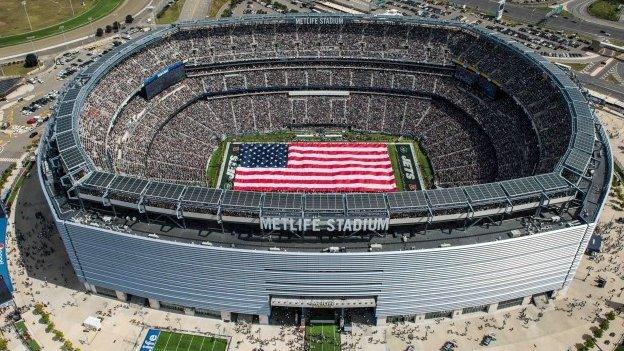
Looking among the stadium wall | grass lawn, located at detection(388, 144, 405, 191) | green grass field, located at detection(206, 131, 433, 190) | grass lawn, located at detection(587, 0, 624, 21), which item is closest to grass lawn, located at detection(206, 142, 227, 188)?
green grass field, located at detection(206, 131, 433, 190)

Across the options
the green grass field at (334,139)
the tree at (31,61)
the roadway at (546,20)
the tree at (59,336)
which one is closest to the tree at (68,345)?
the tree at (59,336)

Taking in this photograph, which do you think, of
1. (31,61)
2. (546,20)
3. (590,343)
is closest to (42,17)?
(31,61)

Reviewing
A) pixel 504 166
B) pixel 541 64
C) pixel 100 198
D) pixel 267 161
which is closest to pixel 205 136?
pixel 267 161

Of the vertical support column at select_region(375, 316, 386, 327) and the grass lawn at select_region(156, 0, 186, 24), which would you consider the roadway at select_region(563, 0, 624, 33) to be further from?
the vertical support column at select_region(375, 316, 386, 327)

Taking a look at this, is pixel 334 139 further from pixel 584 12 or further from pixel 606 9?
pixel 606 9

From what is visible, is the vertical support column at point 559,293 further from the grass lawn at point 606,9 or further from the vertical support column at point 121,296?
the grass lawn at point 606,9

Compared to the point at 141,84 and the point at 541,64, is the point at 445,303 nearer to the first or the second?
the point at 541,64
